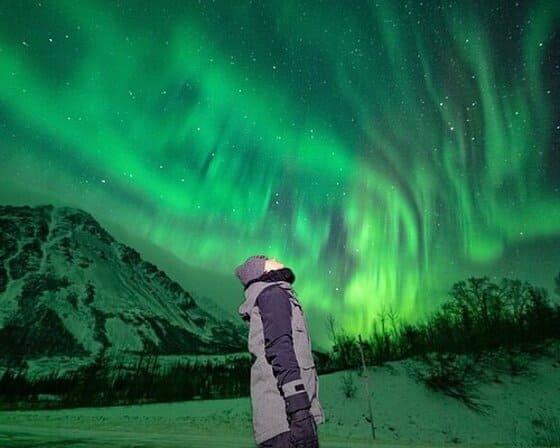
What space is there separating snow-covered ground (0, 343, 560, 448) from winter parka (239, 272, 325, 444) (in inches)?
666

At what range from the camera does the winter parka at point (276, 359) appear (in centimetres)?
274

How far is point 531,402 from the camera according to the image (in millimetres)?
26469

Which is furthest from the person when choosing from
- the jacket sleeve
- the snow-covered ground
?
the snow-covered ground

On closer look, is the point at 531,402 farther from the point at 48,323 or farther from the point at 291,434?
the point at 48,323

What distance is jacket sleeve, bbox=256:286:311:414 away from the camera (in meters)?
2.68

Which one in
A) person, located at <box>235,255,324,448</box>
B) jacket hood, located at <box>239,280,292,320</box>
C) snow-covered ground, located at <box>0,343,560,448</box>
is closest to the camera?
person, located at <box>235,255,324,448</box>

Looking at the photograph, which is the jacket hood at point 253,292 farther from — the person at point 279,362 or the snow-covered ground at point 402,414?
the snow-covered ground at point 402,414

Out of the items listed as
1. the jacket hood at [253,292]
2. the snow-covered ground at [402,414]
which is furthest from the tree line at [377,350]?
the jacket hood at [253,292]

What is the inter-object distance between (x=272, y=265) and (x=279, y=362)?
75cm

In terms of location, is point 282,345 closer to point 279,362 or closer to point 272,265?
point 279,362

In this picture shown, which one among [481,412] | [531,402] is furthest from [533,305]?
[481,412]

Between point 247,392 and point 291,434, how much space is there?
37274 mm

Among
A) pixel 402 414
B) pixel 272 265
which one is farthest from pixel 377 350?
pixel 272 265

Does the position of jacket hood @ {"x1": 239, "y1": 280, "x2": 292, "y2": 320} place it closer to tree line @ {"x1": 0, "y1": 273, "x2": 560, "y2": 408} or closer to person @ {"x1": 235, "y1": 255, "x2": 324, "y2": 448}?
person @ {"x1": 235, "y1": 255, "x2": 324, "y2": 448}
